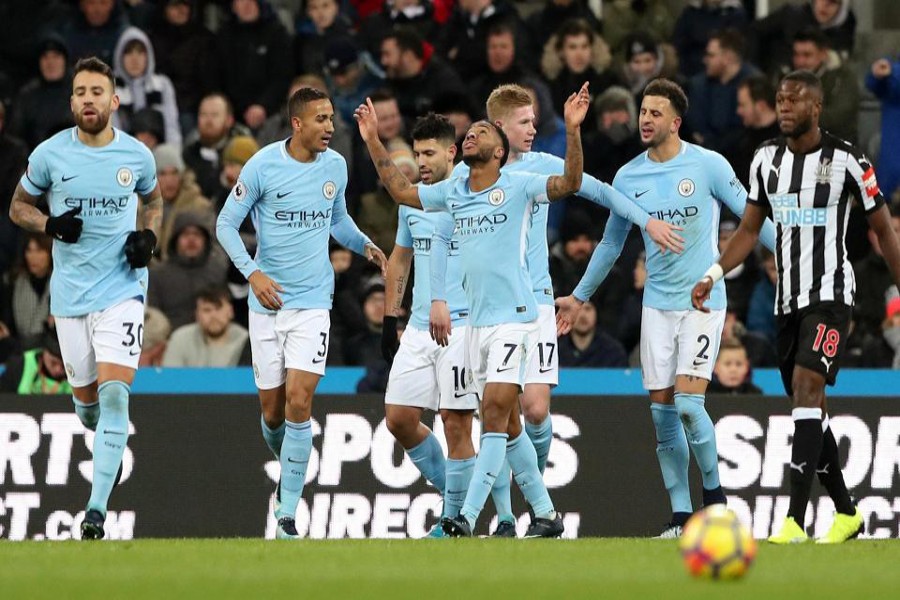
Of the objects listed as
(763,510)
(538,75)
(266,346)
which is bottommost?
(763,510)

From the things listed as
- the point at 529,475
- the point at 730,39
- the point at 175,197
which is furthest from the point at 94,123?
the point at 730,39

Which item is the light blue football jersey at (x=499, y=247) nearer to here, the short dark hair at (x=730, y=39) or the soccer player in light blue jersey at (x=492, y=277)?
the soccer player in light blue jersey at (x=492, y=277)

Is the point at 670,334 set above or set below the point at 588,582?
above

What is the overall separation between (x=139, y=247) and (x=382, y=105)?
19.6 ft

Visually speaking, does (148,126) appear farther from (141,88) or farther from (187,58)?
(187,58)

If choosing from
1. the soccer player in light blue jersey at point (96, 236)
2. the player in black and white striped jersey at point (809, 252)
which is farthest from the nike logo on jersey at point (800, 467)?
the soccer player in light blue jersey at point (96, 236)

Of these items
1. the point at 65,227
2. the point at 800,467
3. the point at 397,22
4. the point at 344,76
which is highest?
the point at 397,22

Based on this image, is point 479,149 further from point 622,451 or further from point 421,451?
point 622,451

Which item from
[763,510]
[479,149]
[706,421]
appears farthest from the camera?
[763,510]

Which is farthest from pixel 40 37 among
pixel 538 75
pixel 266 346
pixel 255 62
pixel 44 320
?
pixel 266 346

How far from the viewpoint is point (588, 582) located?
838cm

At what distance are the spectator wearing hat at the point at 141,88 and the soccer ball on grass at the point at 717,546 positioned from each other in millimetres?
11462

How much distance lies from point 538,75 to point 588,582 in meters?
10.8

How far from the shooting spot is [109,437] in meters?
11.5
